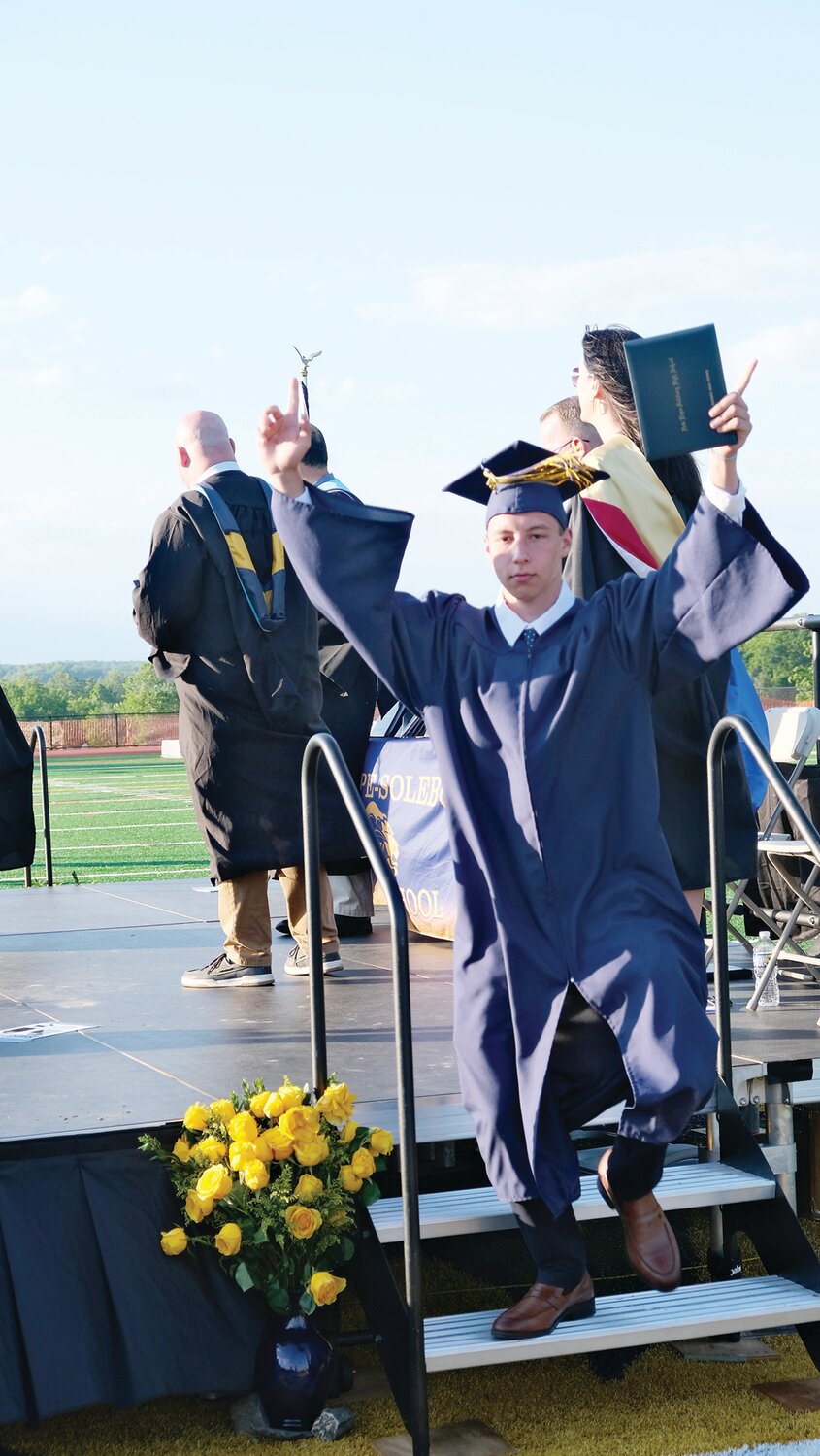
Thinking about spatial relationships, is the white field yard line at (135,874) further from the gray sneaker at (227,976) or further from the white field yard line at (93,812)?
the gray sneaker at (227,976)

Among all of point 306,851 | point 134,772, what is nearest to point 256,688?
point 306,851

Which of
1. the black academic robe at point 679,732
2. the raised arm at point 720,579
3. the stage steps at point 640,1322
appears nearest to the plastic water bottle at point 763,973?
the black academic robe at point 679,732

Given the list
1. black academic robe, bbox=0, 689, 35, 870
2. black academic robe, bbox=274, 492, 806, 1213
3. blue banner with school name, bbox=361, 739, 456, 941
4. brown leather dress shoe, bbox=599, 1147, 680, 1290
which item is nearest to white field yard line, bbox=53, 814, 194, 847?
black academic robe, bbox=0, 689, 35, 870

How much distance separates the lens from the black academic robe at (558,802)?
10.8ft

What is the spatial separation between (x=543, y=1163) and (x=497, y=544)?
4.12 ft

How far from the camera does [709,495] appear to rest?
3.32m

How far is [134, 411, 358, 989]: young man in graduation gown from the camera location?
5578 mm

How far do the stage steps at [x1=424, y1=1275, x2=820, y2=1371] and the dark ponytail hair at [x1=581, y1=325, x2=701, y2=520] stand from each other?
6.78ft

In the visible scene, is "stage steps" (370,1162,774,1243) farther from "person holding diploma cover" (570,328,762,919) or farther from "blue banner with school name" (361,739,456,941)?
"blue banner with school name" (361,739,456,941)

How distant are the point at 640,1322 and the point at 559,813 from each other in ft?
3.59

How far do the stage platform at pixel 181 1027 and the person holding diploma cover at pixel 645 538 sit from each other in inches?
25.0

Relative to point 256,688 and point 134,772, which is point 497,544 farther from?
point 134,772

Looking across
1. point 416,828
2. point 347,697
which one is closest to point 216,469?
point 347,697

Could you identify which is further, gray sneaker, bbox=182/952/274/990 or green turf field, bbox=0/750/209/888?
green turf field, bbox=0/750/209/888
